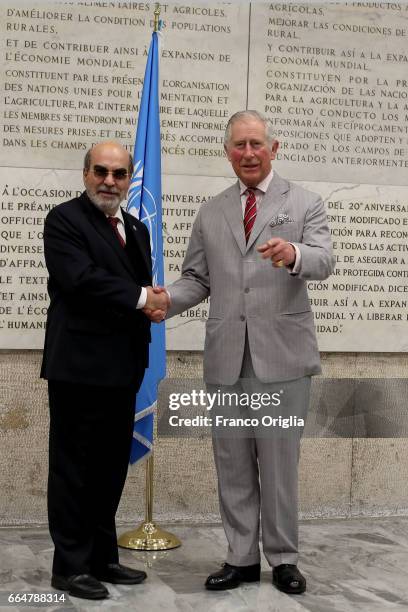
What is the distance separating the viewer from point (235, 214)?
3229mm

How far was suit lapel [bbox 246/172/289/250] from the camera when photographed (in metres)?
3.15

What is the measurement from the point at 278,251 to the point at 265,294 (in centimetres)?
31


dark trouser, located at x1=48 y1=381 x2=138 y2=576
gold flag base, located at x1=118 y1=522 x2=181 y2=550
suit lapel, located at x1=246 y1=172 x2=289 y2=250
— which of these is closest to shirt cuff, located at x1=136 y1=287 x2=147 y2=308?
dark trouser, located at x1=48 y1=381 x2=138 y2=576

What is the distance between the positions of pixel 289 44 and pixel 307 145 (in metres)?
0.52

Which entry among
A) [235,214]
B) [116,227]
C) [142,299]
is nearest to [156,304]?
[142,299]

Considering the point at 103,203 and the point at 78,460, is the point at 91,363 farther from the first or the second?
the point at 103,203

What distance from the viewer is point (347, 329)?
4.49 metres

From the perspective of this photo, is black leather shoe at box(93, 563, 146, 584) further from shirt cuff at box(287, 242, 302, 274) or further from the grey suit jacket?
shirt cuff at box(287, 242, 302, 274)

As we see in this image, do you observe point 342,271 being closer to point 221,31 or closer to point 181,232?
point 181,232

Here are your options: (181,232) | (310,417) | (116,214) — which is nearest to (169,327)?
(181,232)

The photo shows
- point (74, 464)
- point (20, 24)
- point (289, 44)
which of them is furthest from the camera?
point (289, 44)

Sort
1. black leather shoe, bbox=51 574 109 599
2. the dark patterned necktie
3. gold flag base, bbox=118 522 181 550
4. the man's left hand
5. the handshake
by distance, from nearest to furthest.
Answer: the man's left hand, black leather shoe, bbox=51 574 109 599, the handshake, the dark patterned necktie, gold flag base, bbox=118 522 181 550

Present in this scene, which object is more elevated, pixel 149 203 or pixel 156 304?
pixel 149 203

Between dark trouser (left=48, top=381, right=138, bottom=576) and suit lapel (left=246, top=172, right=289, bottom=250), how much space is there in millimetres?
730
